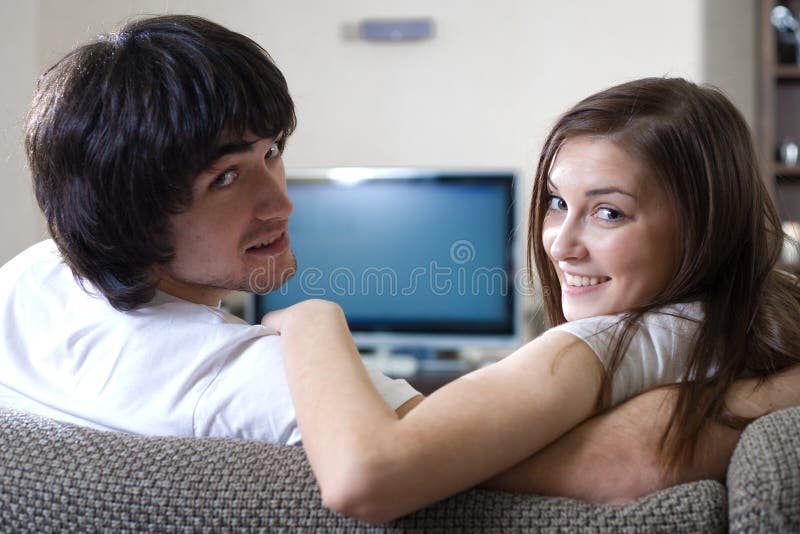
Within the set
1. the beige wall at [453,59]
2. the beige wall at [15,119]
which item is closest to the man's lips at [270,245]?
the beige wall at [15,119]

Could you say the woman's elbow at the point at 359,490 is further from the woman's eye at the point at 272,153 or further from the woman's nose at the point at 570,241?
the woman's eye at the point at 272,153

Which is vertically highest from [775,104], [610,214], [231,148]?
[231,148]

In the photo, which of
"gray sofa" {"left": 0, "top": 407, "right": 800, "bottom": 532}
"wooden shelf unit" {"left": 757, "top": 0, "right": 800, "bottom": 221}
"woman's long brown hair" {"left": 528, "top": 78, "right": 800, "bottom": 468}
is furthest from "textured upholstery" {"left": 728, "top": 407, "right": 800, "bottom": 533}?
"wooden shelf unit" {"left": 757, "top": 0, "right": 800, "bottom": 221}

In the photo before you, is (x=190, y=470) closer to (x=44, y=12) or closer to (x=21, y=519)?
(x=21, y=519)

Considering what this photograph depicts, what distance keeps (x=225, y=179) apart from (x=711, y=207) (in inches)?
24.5

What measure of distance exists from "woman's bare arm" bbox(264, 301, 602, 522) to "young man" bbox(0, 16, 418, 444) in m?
0.11

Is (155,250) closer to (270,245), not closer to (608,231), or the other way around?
(270,245)

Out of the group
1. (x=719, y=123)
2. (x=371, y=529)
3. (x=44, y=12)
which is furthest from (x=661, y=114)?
(x=44, y=12)

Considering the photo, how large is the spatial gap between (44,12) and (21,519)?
397 cm

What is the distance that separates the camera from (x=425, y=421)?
0.75 meters

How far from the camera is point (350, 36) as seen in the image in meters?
4.05

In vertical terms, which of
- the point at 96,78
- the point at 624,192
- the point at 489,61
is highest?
the point at 96,78

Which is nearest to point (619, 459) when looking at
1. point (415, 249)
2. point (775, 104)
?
point (415, 249)

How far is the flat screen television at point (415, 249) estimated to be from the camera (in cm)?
392
